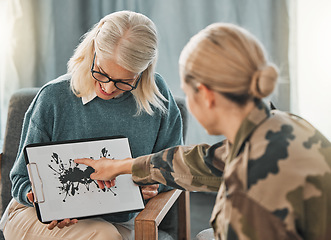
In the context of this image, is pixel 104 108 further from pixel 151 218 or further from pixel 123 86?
pixel 151 218

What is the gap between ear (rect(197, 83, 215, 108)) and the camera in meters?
1.06

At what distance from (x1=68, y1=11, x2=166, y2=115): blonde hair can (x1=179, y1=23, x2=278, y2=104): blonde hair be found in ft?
1.93

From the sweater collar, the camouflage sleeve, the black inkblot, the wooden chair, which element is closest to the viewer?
the camouflage sleeve

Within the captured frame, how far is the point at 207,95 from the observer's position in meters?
1.06

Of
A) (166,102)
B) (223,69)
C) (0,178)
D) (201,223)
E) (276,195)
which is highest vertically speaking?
(223,69)

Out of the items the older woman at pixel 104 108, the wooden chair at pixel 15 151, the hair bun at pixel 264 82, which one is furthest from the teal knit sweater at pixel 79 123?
the hair bun at pixel 264 82

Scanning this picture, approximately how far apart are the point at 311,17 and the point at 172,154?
1.75 metres

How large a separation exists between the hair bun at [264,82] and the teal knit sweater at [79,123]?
2.92 feet

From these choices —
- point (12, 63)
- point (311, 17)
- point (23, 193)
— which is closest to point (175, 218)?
point (23, 193)

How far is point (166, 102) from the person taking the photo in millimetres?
1938

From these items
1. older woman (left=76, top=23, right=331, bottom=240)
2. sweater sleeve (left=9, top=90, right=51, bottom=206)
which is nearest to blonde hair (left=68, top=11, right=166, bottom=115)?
sweater sleeve (left=9, top=90, right=51, bottom=206)

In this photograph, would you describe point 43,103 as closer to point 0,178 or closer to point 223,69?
point 0,178

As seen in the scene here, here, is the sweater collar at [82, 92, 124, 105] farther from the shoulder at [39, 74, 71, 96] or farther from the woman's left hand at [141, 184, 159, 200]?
the woman's left hand at [141, 184, 159, 200]

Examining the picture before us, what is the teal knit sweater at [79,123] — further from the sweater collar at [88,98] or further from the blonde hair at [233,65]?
the blonde hair at [233,65]
